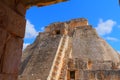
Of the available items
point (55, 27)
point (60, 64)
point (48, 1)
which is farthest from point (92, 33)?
point (48, 1)

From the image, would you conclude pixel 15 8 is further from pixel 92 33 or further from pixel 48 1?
pixel 92 33

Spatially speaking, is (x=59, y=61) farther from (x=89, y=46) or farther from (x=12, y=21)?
(x=12, y=21)

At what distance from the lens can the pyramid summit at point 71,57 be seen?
53.2ft

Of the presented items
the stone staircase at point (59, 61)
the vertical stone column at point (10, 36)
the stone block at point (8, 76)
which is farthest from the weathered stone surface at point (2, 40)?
the stone staircase at point (59, 61)

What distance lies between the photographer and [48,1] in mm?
3535

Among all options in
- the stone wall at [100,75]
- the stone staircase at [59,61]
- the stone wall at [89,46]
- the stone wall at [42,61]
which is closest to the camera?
the stone wall at [100,75]

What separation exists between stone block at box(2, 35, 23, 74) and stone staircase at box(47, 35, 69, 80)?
1334 cm

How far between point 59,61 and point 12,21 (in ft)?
51.4

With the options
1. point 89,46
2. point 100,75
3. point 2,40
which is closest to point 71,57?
point 89,46

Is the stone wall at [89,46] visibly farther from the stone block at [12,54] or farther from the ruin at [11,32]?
the stone block at [12,54]

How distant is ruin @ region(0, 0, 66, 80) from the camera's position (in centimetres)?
306

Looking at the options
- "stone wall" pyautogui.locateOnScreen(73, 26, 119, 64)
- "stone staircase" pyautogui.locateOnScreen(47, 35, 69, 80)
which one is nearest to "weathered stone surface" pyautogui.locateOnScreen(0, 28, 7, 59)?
"stone staircase" pyautogui.locateOnScreen(47, 35, 69, 80)

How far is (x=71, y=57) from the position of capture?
22781mm

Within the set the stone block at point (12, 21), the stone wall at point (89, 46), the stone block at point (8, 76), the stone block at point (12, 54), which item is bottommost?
the stone block at point (8, 76)
